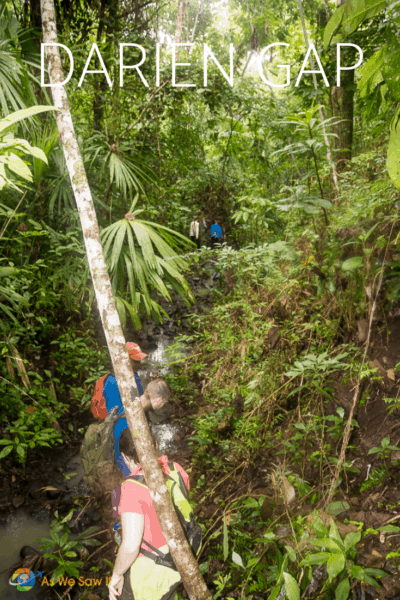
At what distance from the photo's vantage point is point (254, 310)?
12.6 feet

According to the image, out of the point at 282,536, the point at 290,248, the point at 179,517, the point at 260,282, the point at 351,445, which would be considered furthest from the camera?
the point at 260,282

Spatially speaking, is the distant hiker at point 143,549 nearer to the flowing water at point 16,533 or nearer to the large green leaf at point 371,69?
the flowing water at point 16,533

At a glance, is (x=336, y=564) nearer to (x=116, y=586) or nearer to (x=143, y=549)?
(x=143, y=549)

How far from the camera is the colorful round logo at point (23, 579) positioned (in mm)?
2363

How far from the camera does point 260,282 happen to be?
4.20m

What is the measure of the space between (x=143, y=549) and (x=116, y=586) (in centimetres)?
19

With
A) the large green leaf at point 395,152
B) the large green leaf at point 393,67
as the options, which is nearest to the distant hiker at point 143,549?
the large green leaf at point 395,152

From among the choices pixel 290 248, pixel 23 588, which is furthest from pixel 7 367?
pixel 290 248

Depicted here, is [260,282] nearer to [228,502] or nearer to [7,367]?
[228,502]

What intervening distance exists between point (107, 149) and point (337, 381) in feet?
10.4

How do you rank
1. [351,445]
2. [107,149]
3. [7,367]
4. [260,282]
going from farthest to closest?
[260,282]
[107,149]
[7,367]
[351,445]

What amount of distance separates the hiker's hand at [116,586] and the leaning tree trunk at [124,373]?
0.96 ft

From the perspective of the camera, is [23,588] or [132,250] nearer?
[23,588]

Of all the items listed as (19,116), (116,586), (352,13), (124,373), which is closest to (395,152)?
(352,13)
